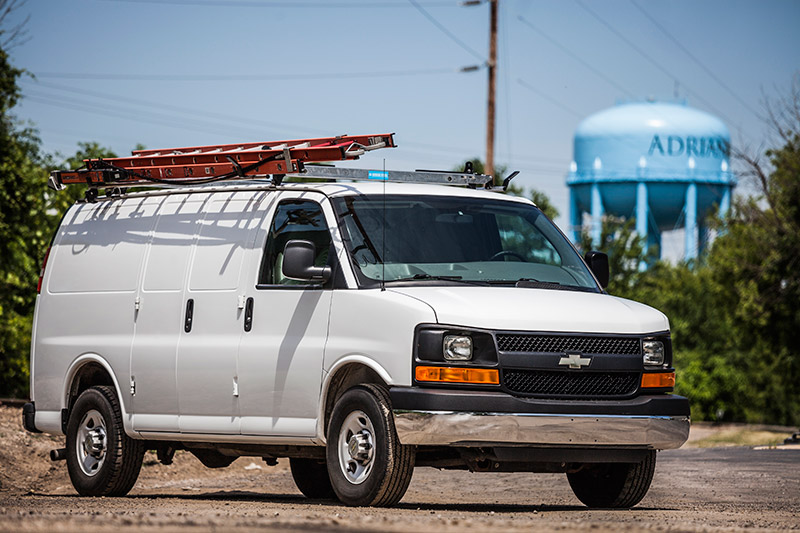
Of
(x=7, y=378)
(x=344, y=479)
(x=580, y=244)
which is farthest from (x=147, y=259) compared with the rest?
(x=580, y=244)

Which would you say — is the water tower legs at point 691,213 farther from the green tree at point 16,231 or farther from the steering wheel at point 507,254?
the steering wheel at point 507,254

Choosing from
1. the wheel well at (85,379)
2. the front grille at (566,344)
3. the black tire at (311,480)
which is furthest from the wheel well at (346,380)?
the wheel well at (85,379)

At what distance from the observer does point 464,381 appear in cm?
903

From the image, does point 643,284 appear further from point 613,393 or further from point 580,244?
point 613,393

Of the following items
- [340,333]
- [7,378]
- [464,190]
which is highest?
[464,190]

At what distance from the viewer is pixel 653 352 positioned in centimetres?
977

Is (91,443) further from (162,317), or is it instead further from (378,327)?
(378,327)

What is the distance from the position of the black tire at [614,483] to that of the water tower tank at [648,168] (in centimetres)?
5241

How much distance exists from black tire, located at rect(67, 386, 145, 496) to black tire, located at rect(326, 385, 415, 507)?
2745mm

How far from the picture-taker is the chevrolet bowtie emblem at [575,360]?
9.25 meters

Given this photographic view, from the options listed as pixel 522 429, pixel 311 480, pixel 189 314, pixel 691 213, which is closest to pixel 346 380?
pixel 522 429

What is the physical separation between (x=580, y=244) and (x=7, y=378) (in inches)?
1236

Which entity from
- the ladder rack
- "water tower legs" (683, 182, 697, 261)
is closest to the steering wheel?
the ladder rack

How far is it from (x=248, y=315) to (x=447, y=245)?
157cm
